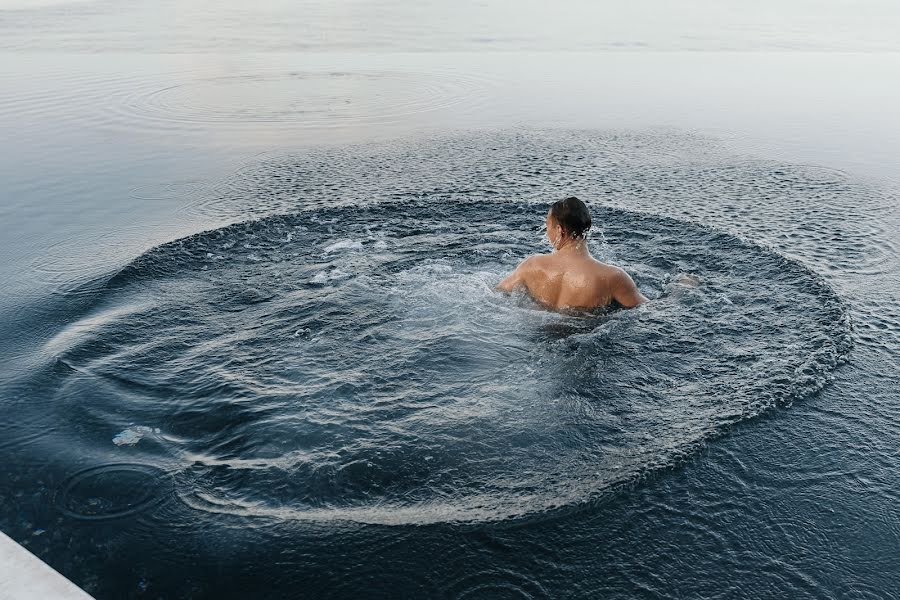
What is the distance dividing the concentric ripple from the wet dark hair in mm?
707

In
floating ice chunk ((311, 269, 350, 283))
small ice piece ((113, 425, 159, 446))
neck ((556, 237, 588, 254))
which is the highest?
neck ((556, 237, 588, 254))

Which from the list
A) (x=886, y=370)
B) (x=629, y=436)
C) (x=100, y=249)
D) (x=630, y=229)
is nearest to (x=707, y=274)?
(x=630, y=229)

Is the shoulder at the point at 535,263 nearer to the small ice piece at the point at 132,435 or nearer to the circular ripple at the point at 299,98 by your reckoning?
the small ice piece at the point at 132,435

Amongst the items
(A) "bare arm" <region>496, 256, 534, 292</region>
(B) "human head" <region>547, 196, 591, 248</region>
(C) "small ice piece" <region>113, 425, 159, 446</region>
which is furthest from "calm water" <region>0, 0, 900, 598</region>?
(B) "human head" <region>547, 196, 591, 248</region>

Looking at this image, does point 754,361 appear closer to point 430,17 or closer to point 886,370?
point 886,370

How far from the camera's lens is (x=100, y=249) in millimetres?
7461

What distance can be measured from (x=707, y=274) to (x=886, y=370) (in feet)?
6.30

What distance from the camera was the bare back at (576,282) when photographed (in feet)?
19.5

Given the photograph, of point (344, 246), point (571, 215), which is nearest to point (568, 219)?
point (571, 215)

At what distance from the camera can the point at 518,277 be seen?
623cm

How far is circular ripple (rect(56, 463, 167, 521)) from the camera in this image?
390 centimetres

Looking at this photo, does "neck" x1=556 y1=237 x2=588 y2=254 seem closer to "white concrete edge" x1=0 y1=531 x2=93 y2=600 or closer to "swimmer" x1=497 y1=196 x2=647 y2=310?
"swimmer" x1=497 y1=196 x2=647 y2=310

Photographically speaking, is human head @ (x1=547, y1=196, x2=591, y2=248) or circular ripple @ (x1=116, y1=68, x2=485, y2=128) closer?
human head @ (x1=547, y1=196, x2=591, y2=248)

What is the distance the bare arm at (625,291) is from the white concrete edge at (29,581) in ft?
13.9
